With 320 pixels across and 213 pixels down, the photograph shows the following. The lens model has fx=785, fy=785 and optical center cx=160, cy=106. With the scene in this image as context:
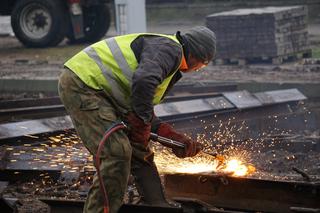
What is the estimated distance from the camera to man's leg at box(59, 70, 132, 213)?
5.14m

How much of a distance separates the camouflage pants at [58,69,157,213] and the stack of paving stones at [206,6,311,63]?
30.0 feet

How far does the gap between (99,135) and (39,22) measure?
38.8 ft

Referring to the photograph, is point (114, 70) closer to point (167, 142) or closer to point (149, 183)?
point (167, 142)

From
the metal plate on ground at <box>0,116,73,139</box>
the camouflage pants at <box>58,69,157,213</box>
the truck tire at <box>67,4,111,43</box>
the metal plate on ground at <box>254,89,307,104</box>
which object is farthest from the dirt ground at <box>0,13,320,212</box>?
the camouflage pants at <box>58,69,157,213</box>

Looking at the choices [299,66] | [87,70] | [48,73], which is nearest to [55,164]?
[87,70]

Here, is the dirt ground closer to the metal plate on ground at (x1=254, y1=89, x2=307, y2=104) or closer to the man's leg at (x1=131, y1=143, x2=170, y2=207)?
the metal plate on ground at (x1=254, y1=89, x2=307, y2=104)

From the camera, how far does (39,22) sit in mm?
16719

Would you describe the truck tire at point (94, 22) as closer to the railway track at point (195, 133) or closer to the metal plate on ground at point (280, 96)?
the railway track at point (195, 133)

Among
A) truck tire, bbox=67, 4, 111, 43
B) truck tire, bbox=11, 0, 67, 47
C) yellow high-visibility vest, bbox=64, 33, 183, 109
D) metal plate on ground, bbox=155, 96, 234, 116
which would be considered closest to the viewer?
yellow high-visibility vest, bbox=64, 33, 183, 109

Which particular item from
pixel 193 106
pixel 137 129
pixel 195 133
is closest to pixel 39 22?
pixel 193 106

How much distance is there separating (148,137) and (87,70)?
0.62m

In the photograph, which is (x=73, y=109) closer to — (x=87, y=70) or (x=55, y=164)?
(x=87, y=70)

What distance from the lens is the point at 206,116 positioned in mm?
10133

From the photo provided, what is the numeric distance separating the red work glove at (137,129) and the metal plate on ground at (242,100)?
5202 millimetres
